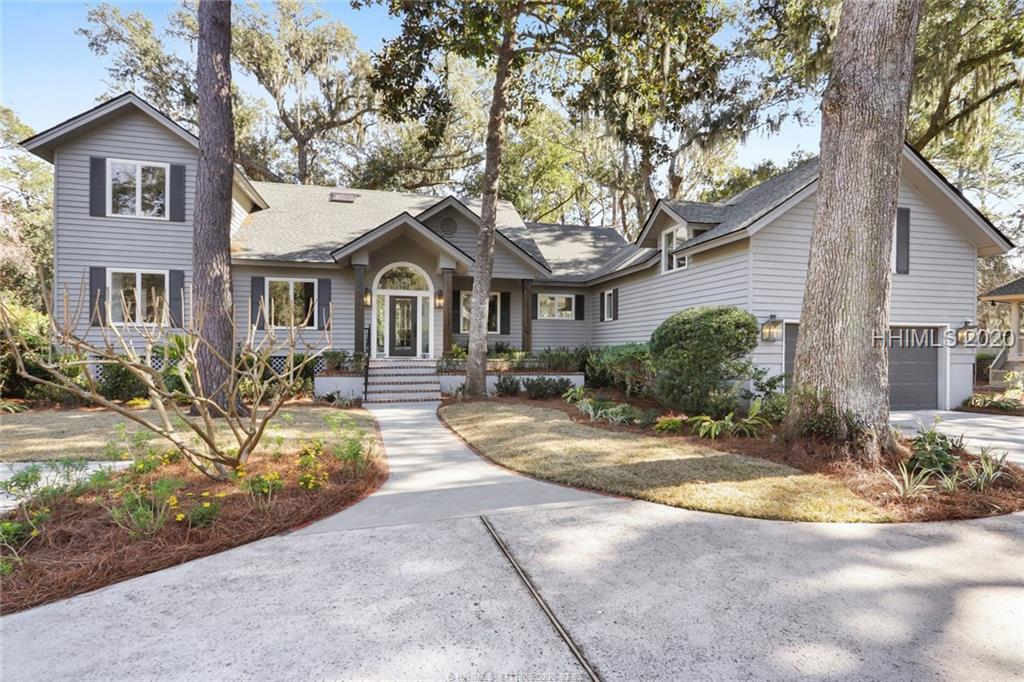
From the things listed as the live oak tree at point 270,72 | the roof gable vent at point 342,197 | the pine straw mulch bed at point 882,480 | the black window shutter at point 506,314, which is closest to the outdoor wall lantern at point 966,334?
the pine straw mulch bed at point 882,480

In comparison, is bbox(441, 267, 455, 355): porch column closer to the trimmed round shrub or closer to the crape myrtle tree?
the crape myrtle tree

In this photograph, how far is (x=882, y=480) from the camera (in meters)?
4.82

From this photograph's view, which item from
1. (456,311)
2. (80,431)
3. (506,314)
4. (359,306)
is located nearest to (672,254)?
(506,314)

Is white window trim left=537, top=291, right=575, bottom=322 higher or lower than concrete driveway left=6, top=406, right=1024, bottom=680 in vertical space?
higher

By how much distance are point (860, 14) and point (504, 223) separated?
1338cm

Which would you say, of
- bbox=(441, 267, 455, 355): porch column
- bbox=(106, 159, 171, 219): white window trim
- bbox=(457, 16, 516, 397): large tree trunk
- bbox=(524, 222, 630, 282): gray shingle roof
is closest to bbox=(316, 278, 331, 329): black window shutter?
bbox=(441, 267, 455, 355): porch column

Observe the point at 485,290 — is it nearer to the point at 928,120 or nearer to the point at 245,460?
the point at 245,460

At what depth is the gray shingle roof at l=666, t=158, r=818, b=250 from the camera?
10.4 m

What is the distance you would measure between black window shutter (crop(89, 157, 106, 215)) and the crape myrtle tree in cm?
748

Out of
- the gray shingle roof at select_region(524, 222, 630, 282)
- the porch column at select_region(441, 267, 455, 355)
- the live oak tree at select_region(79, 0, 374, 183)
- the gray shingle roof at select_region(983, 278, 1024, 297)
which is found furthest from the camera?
the live oak tree at select_region(79, 0, 374, 183)

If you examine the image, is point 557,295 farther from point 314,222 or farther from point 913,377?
point 913,377

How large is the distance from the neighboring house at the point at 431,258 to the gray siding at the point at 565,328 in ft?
0.70

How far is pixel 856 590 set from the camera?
277 centimetres

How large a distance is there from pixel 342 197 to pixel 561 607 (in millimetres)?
17404
